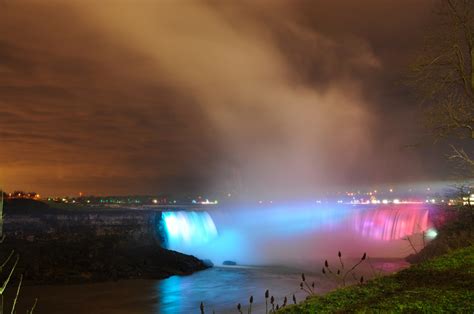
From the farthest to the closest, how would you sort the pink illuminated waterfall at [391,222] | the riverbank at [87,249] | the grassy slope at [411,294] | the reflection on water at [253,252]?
the pink illuminated waterfall at [391,222], the riverbank at [87,249], the reflection on water at [253,252], the grassy slope at [411,294]

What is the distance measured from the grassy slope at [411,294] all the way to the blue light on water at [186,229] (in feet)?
125

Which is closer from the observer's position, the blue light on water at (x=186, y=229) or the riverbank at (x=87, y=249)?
the riverbank at (x=87, y=249)

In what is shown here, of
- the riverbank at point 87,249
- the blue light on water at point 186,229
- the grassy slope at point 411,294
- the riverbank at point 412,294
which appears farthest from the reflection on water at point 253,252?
the grassy slope at point 411,294

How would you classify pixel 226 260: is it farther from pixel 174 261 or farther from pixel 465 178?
pixel 465 178

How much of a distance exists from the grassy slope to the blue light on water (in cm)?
3823

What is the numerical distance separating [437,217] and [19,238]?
1367 inches

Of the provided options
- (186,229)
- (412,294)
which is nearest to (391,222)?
(186,229)

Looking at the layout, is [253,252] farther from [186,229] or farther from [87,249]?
[87,249]

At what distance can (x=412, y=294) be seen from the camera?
887cm

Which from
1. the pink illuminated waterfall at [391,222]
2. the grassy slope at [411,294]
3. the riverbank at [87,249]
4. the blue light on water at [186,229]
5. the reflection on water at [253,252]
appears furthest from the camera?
the pink illuminated waterfall at [391,222]

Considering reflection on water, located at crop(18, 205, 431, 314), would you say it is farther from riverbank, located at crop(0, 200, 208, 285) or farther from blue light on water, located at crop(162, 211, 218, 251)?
riverbank, located at crop(0, 200, 208, 285)

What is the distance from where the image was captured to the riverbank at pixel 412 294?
787 cm

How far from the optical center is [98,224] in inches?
1613

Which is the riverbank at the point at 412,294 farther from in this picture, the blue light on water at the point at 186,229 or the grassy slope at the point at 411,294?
the blue light on water at the point at 186,229
